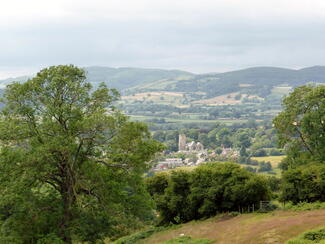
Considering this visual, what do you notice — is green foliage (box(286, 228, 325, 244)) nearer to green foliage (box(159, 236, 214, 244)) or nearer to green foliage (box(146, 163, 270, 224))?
green foliage (box(159, 236, 214, 244))

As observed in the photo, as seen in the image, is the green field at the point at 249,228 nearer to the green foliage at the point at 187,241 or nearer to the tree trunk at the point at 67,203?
the green foliage at the point at 187,241

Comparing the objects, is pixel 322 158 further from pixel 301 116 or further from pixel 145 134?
pixel 145 134

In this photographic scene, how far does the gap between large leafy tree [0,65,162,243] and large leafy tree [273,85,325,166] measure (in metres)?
20.5

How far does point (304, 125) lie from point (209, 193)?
12.9 m

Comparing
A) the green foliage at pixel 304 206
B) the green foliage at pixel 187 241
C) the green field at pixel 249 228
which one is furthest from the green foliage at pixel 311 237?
the green foliage at pixel 304 206

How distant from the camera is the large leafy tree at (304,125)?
42.9m

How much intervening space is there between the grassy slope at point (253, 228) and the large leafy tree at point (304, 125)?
12.5 meters

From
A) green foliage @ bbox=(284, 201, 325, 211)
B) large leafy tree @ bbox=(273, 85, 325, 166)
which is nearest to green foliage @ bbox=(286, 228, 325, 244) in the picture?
green foliage @ bbox=(284, 201, 325, 211)

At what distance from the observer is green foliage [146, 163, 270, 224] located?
37594mm

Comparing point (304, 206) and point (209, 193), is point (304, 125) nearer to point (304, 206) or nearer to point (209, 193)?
point (304, 206)

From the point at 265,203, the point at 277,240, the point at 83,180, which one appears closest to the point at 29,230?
the point at 83,180

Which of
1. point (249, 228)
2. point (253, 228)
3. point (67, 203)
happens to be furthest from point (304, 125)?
point (67, 203)

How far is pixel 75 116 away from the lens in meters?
28.1

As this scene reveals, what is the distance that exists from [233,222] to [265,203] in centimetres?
460
